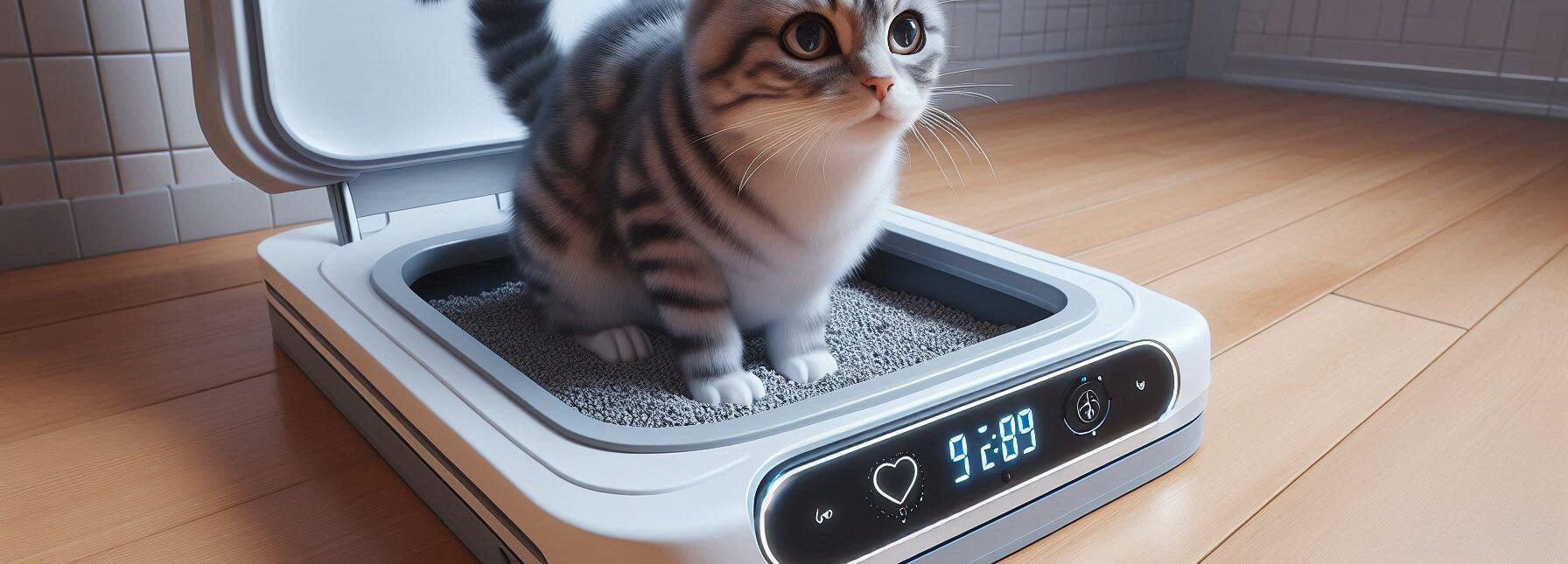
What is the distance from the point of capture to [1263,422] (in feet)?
2.22

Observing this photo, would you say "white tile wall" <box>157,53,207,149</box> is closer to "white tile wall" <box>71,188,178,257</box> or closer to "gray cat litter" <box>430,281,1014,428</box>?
"white tile wall" <box>71,188,178,257</box>

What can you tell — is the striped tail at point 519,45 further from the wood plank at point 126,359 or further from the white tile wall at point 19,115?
the white tile wall at point 19,115

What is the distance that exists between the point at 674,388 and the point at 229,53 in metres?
0.40

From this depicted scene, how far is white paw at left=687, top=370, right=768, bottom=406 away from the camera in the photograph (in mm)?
594

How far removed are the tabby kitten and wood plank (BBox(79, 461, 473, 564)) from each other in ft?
0.56

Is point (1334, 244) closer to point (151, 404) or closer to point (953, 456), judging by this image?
point (953, 456)

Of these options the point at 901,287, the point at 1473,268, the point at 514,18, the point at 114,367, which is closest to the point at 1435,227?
the point at 1473,268

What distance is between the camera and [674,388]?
63cm

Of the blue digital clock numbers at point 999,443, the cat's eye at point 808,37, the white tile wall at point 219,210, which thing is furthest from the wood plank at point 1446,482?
the white tile wall at point 219,210

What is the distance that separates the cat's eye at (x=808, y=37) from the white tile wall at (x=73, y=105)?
87 centimetres

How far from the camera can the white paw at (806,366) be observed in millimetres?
646

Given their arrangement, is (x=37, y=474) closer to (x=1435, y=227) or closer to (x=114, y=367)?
(x=114, y=367)

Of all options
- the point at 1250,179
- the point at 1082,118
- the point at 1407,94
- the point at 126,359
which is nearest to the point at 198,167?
the point at 126,359

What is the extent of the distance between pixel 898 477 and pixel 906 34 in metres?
0.25
